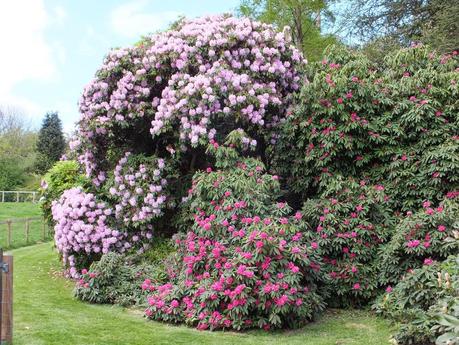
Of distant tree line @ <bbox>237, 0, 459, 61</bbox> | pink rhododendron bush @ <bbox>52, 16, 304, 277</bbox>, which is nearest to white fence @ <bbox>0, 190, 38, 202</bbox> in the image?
distant tree line @ <bbox>237, 0, 459, 61</bbox>

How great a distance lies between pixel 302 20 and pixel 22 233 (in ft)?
45.0

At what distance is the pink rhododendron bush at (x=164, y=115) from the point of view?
8.66 meters

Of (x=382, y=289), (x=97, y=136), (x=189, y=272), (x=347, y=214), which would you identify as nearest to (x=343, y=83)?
(x=347, y=214)

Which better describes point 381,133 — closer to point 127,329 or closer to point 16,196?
point 127,329

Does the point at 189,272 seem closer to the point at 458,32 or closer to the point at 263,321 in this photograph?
the point at 263,321

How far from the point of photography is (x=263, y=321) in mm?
6285

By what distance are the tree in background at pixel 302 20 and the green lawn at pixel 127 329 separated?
51.7 feet

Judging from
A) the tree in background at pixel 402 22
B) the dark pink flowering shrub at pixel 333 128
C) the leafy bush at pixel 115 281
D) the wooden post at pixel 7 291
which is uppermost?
the tree in background at pixel 402 22

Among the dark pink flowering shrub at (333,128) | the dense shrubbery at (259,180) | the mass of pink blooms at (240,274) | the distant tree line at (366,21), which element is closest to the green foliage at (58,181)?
the dense shrubbery at (259,180)

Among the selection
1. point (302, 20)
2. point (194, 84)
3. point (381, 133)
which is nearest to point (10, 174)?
point (302, 20)

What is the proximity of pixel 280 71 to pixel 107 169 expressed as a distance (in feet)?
12.8

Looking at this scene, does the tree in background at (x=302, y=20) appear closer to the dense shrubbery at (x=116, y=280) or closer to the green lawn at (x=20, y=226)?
the green lawn at (x=20, y=226)

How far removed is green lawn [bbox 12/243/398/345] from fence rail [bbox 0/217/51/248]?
7.70 m

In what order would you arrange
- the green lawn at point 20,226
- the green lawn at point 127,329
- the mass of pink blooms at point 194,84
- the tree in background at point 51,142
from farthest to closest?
the tree in background at point 51,142
the green lawn at point 20,226
the mass of pink blooms at point 194,84
the green lawn at point 127,329
